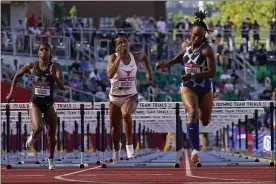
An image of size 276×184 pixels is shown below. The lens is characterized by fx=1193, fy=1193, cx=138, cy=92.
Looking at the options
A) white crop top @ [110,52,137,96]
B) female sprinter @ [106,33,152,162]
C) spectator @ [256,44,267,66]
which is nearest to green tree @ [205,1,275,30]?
spectator @ [256,44,267,66]

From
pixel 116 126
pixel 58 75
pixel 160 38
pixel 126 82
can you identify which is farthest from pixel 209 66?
pixel 160 38

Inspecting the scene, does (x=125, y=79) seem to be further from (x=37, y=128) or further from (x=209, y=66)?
(x=209, y=66)

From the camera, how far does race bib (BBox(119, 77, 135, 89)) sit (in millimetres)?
18234

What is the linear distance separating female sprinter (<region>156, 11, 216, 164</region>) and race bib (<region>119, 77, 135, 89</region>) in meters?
1.76

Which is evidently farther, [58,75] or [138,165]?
[138,165]

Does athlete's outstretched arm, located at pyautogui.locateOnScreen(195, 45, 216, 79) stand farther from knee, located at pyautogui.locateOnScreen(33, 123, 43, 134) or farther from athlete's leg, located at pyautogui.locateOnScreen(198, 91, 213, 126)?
knee, located at pyautogui.locateOnScreen(33, 123, 43, 134)

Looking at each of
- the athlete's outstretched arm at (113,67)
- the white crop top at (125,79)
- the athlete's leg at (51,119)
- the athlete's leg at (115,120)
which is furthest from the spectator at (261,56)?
the athlete's outstretched arm at (113,67)

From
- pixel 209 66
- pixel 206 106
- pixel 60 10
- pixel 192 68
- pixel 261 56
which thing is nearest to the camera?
pixel 209 66

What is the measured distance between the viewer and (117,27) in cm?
4947

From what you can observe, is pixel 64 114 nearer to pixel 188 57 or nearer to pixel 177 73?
pixel 188 57

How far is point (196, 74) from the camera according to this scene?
16.2 metres

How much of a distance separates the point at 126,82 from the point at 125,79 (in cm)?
5

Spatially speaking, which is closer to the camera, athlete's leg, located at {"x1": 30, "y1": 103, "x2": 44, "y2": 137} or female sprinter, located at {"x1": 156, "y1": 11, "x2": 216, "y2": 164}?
female sprinter, located at {"x1": 156, "y1": 11, "x2": 216, "y2": 164}

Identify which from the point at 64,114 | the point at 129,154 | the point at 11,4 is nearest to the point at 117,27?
the point at 11,4
